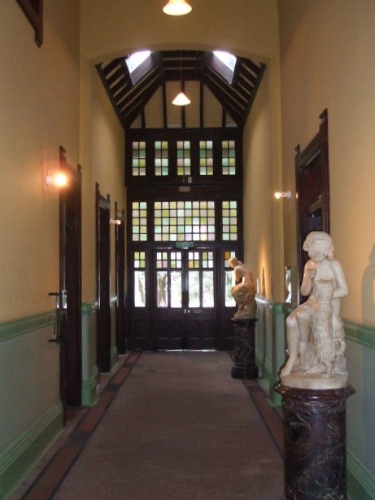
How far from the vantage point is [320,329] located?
12.4 ft

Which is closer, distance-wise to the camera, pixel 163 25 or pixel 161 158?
pixel 163 25

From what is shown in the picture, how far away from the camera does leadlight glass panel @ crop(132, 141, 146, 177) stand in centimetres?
1296

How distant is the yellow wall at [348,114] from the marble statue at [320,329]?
0.74 feet

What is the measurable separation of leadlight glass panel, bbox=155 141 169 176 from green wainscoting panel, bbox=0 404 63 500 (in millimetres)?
7555

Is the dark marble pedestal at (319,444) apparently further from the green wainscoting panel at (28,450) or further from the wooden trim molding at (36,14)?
the wooden trim molding at (36,14)

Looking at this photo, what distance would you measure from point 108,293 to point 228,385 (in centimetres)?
254

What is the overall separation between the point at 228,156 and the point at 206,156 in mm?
456

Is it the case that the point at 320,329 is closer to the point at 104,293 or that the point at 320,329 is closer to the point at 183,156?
the point at 104,293

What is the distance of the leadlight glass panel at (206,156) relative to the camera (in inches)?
510

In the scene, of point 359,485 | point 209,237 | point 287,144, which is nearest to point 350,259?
point 359,485

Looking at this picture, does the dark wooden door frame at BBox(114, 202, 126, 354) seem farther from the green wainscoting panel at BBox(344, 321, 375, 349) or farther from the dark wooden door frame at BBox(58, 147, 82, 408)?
the green wainscoting panel at BBox(344, 321, 375, 349)

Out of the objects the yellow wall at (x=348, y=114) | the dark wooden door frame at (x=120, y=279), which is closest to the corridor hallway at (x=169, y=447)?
the yellow wall at (x=348, y=114)

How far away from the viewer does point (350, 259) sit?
432 cm

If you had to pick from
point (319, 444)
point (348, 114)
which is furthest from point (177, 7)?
point (319, 444)
